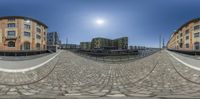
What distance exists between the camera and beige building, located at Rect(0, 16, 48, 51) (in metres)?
10.1

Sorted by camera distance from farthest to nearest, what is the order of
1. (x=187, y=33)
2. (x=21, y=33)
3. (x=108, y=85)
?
(x=21, y=33) < (x=187, y=33) < (x=108, y=85)

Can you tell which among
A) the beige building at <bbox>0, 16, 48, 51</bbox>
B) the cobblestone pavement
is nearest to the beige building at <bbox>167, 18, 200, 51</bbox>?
the cobblestone pavement

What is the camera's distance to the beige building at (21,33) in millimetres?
10109

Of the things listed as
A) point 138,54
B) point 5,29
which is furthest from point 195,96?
point 138,54

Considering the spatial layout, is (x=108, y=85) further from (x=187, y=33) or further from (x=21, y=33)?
(x=21, y=33)

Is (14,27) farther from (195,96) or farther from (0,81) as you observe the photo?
(195,96)

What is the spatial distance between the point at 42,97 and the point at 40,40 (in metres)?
7.46

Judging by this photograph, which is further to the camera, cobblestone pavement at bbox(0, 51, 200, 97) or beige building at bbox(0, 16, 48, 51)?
beige building at bbox(0, 16, 48, 51)

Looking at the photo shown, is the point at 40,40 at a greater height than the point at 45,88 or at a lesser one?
greater

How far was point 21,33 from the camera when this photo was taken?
12164 millimetres

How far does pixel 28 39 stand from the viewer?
43.0ft

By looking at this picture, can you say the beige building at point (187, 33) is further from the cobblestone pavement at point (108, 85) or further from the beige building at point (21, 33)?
the beige building at point (21, 33)

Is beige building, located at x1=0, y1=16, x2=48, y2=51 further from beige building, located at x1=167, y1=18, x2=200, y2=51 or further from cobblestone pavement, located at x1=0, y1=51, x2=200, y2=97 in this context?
beige building, located at x1=167, y1=18, x2=200, y2=51

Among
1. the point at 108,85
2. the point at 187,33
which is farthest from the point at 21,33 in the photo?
the point at 187,33
